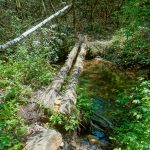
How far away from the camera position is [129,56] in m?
13.6

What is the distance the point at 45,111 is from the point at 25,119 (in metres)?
0.53

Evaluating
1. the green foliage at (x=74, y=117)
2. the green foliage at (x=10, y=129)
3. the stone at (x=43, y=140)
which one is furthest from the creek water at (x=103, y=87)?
the green foliage at (x=10, y=129)

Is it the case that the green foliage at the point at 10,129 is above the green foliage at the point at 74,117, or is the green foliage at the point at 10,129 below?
above

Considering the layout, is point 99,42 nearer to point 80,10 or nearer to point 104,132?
point 80,10

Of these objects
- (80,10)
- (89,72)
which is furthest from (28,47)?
(80,10)

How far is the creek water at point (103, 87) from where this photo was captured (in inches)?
304

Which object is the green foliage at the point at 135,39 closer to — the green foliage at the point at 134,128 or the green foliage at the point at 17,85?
the green foliage at the point at 134,128

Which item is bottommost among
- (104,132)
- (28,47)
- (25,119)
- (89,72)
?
(89,72)

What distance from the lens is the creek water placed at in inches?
304

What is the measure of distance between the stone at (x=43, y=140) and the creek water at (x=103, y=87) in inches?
86.3

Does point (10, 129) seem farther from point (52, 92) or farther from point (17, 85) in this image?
point (17, 85)

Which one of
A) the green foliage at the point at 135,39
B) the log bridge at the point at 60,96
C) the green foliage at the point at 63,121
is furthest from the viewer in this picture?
the green foliage at the point at 135,39

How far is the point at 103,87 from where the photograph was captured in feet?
36.1

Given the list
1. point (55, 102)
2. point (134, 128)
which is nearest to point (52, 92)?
point (55, 102)
